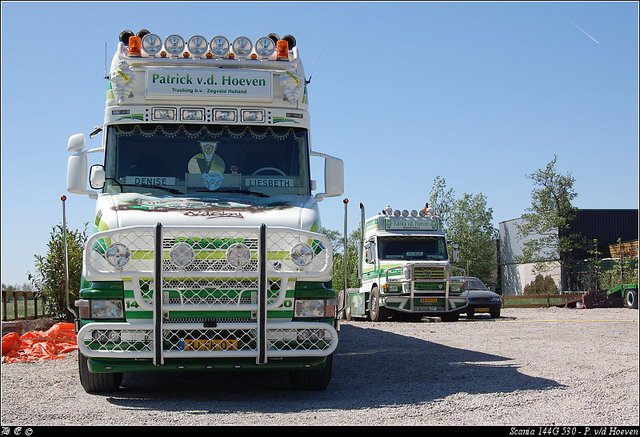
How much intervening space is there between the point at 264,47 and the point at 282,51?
25cm

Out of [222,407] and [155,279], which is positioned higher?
[155,279]

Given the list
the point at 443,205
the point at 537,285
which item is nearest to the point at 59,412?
the point at 537,285

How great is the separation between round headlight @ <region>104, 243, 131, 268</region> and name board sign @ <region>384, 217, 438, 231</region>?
593 inches

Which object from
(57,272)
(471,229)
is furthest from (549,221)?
(57,272)

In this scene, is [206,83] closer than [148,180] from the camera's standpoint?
No

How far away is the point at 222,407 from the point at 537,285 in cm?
4127

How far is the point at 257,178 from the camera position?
25.5 ft

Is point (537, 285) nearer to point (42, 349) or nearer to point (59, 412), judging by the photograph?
point (42, 349)

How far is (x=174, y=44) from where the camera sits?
8164mm

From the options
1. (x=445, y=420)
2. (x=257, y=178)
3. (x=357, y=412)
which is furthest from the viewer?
(x=257, y=178)

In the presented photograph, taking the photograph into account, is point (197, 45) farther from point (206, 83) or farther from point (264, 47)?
point (264, 47)

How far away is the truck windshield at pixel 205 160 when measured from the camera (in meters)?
7.52

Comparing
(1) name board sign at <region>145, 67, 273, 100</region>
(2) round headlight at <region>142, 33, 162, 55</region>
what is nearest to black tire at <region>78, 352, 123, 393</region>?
(1) name board sign at <region>145, 67, 273, 100</region>

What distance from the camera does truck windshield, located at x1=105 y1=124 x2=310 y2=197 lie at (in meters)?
7.52
